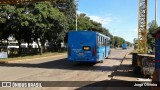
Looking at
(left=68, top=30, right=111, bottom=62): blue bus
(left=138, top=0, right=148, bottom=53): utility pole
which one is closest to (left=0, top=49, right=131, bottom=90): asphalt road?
(left=68, top=30, right=111, bottom=62): blue bus

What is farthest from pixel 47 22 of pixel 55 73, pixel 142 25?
pixel 55 73

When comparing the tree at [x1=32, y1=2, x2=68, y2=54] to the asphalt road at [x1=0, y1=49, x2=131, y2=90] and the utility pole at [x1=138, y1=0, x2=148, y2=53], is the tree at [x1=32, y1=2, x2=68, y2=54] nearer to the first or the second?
the utility pole at [x1=138, y1=0, x2=148, y2=53]

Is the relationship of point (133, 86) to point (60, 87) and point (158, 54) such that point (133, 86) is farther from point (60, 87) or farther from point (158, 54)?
point (60, 87)

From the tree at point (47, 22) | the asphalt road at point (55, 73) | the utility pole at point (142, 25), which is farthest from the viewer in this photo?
the utility pole at point (142, 25)

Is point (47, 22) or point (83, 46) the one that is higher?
point (47, 22)

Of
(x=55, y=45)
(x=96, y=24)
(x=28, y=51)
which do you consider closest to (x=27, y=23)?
(x=28, y=51)

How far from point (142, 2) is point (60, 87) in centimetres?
5008

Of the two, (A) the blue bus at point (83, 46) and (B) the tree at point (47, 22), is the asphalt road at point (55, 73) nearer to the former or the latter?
(A) the blue bus at point (83, 46)

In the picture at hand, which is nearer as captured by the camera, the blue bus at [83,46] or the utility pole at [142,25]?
the blue bus at [83,46]

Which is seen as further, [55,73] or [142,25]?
[142,25]

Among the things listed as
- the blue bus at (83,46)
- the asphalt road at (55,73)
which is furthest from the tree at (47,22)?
the asphalt road at (55,73)

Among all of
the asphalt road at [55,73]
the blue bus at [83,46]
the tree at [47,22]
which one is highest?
the tree at [47,22]

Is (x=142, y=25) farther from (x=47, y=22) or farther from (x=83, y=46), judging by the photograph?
(x=83, y=46)

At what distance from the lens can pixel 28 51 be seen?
58.3 meters
